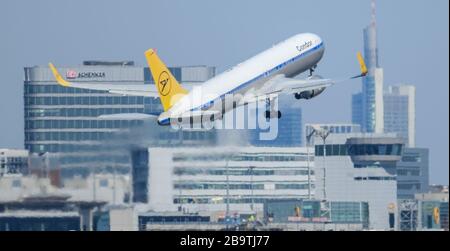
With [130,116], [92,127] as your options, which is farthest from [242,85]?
[92,127]

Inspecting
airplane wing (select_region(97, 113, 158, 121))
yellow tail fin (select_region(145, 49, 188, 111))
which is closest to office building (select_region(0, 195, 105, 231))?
airplane wing (select_region(97, 113, 158, 121))

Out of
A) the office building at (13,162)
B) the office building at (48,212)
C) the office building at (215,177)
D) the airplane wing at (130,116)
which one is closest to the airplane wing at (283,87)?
the office building at (215,177)

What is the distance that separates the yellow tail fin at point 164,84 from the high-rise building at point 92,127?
93.8 inches

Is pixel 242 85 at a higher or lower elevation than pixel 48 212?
higher

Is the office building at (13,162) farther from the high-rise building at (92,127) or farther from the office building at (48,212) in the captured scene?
the office building at (48,212)

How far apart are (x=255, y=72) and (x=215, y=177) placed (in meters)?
59.8

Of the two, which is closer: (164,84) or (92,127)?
(164,84)

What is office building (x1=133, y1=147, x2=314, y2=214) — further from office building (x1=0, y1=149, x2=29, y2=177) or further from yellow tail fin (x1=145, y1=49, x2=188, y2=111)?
office building (x1=0, y1=149, x2=29, y2=177)

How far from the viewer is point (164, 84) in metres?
96.8

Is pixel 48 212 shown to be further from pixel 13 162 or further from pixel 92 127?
pixel 92 127

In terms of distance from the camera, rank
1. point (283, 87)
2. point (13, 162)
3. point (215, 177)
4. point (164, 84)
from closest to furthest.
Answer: point (13, 162) < point (164, 84) < point (283, 87) < point (215, 177)

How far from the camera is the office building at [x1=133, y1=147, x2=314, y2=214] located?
8956 cm
